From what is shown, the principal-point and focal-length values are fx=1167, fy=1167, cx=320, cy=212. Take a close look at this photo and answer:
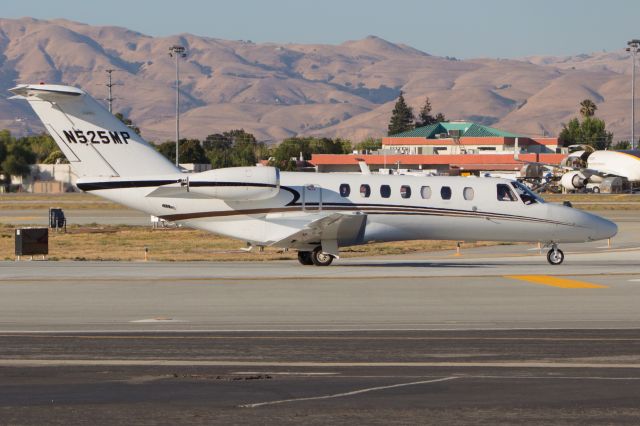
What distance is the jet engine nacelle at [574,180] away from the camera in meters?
103

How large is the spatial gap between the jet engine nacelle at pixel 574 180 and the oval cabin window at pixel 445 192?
236 feet

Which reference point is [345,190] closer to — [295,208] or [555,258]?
[295,208]

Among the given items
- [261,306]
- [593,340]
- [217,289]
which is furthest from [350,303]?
[593,340]

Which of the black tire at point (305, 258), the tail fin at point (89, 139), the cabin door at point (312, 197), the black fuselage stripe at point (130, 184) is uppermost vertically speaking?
the tail fin at point (89, 139)

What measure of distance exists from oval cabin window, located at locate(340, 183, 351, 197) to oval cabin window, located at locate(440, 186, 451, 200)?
8.93 feet

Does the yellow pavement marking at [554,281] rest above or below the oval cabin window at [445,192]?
A: below

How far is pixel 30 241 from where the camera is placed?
127 ft

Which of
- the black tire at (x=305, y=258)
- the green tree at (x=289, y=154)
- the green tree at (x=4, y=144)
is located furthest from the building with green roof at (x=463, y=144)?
the black tire at (x=305, y=258)

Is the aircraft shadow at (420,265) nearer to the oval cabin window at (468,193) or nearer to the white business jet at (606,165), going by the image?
the oval cabin window at (468,193)

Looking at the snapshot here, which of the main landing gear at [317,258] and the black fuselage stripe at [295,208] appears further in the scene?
the main landing gear at [317,258]

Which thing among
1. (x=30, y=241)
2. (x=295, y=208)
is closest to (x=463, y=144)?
(x=30, y=241)

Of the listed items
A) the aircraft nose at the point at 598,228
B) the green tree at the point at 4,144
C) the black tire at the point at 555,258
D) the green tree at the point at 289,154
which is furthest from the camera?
the green tree at the point at 4,144

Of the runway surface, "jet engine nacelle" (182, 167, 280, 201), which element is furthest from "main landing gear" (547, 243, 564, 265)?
"jet engine nacelle" (182, 167, 280, 201)

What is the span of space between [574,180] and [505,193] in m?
71.5
